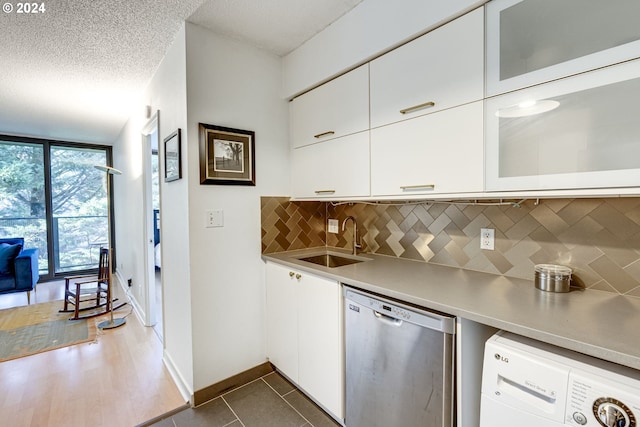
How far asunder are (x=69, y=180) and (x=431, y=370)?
6.30 m

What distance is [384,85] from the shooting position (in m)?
1.68

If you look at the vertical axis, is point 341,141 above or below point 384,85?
below

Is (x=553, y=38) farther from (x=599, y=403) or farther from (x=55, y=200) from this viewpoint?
(x=55, y=200)

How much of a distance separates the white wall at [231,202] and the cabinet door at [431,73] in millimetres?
925

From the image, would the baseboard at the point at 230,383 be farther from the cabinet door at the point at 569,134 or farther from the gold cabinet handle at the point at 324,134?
the cabinet door at the point at 569,134

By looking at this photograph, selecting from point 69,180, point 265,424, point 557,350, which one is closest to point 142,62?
point 265,424

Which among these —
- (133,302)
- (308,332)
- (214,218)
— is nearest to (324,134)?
(214,218)

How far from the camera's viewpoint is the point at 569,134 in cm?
110

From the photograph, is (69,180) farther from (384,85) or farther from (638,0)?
(638,0)

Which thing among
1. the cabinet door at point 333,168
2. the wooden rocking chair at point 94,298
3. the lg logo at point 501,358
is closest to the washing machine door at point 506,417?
the lg logo at point 501,358

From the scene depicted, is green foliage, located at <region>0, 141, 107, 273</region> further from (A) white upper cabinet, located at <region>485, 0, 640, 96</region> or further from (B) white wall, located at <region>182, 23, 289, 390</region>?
(A) white upper cabinet, located at <region>485, 0, 640, 96</region>

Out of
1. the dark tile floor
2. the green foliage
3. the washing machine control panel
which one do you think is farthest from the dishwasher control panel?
the green foliage

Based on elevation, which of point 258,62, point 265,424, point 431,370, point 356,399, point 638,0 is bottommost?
point 265,424

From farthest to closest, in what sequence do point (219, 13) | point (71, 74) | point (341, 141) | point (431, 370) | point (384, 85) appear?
1. point (71, 74)
2. point (341, 141)
3. point (219, 13)
4. point (384, 85)
5. point (431, 370)
